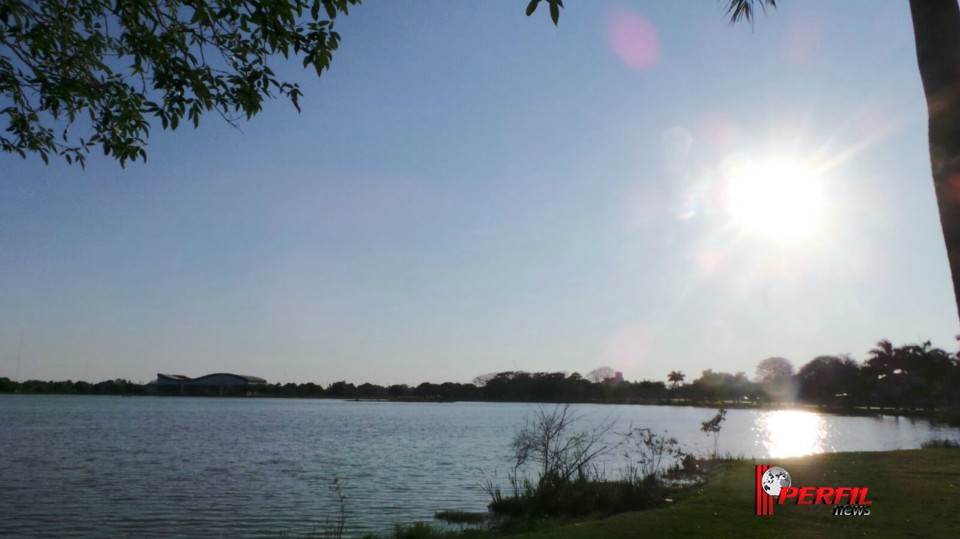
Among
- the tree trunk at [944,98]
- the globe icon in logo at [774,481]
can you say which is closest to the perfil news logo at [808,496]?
the globe icon in logo at [774,481]

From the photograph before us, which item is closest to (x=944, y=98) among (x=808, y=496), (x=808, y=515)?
(x=808, y=515)

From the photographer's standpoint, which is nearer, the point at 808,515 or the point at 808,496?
the point at 808,515

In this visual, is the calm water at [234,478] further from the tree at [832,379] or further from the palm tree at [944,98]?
the tree at [832,379]

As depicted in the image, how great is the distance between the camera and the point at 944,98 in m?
5.07

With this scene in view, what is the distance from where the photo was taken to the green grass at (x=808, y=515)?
1336cm

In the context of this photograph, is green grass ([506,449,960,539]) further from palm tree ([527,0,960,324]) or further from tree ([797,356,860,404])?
tree ([797,356,860,404])

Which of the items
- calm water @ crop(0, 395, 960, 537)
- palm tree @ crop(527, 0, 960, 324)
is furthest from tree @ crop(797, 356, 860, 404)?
palm tree @ crop(527, 0, 960, 324)

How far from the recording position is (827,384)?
472ft

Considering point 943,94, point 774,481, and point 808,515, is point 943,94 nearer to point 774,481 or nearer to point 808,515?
point 808,515

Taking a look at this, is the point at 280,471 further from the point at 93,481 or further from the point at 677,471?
the point at 677,471

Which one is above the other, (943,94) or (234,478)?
(943,94)

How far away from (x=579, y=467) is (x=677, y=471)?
11.8 m

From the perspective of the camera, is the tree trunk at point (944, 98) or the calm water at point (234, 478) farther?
the calm water at point (234, 478)

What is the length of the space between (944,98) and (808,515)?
12820 millimetres
